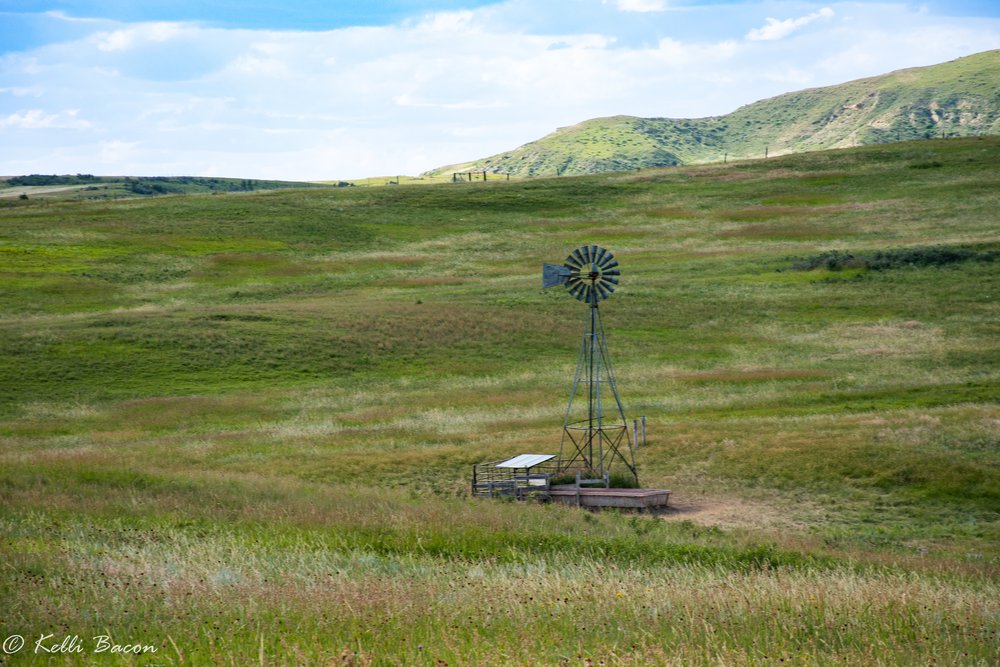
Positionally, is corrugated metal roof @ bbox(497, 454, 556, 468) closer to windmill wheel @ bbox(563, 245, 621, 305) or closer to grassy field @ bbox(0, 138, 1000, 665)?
grassy field @ bbox(0, 138, 1000, 665)

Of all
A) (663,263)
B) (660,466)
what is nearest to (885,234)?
(663,263)

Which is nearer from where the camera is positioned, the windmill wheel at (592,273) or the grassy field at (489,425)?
the grassy field at (489,425)

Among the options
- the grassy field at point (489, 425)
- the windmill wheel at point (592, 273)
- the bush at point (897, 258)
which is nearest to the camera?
the grassy field at point (489, 425)

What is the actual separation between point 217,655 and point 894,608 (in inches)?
265

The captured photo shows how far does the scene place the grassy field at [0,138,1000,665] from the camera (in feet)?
28.1

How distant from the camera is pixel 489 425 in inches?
1500

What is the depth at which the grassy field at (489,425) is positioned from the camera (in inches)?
337

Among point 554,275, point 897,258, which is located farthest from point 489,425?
point 897,258

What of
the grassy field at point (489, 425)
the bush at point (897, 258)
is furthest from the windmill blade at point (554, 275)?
the bush at point (897, 258)

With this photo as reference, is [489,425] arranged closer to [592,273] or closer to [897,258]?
[592,273]

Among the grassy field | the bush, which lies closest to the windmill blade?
the grassy field

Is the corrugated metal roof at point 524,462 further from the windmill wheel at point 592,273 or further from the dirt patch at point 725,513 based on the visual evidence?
the windmill wheel at point 592,273

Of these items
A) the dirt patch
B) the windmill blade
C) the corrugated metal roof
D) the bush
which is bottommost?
the dirt patch

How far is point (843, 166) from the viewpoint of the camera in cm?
11838
